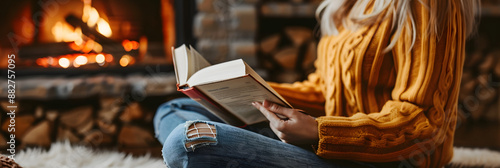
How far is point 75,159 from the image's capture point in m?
1.18

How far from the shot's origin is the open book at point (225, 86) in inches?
23.2

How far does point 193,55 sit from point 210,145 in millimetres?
225

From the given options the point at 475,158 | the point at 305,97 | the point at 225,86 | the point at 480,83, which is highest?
the point at 225,86

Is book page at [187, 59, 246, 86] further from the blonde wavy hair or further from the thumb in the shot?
the blonde wavy hair

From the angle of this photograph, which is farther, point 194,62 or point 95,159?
point 95,159

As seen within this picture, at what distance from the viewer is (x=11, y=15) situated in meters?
1.54

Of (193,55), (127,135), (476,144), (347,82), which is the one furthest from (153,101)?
(476,144)

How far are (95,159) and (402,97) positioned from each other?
922 mm

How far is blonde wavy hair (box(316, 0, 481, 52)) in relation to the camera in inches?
25.5

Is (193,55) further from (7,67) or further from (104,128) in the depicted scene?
(7,67)

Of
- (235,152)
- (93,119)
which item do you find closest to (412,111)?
(235,152)

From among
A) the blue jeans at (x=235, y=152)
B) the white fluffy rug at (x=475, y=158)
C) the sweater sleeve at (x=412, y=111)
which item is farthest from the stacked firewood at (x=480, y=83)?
the blue jeans at (x=235, y=152)

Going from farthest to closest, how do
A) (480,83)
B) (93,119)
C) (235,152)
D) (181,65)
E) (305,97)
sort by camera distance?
(480,83) → (93,119) → (305,97) → (181,65) → (235,152)

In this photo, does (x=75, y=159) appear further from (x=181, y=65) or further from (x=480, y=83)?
(x=480, y=83)
